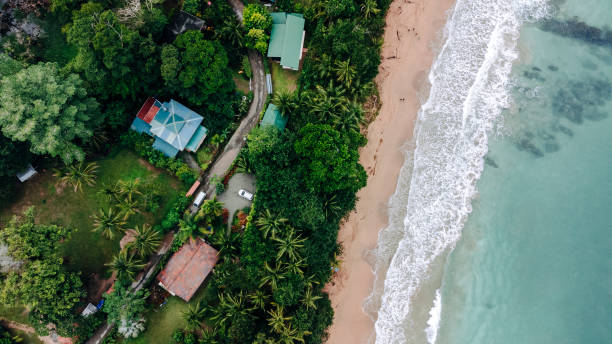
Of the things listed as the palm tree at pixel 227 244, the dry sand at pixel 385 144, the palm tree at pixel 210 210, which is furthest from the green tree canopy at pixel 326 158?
A: the palm tree at pixel 210 210

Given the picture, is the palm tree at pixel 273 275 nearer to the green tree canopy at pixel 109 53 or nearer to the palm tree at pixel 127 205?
the palm tree at pixel 127 205

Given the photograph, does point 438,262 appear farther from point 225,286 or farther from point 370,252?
point 225,286

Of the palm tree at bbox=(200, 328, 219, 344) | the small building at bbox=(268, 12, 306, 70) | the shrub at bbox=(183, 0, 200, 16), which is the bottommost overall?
the palm tree at bbox=(200, 328, 219, 344)

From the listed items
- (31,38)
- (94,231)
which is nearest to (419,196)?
(94,231)

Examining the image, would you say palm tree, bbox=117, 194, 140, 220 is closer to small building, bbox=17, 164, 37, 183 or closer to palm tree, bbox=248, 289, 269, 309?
small building, bbox=17, 164, 37, 183

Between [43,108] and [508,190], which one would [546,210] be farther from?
[43,108]

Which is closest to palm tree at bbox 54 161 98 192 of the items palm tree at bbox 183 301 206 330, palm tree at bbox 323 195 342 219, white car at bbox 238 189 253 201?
white car at bbox 238 189 253 201
